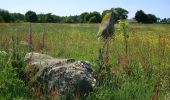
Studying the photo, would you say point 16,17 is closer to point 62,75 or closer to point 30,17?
point 30,17

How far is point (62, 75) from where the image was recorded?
7.38m

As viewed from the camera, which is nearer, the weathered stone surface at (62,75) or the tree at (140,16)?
the weathered stone surface at (62,75)

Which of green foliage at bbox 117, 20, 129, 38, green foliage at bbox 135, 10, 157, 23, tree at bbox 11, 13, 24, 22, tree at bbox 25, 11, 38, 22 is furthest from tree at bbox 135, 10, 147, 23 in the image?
green foliage at bbox 117, 20, 129, 38

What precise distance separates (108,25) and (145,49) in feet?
5.70

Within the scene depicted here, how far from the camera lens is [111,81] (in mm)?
7898

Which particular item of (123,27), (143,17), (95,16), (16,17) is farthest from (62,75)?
(143,17)

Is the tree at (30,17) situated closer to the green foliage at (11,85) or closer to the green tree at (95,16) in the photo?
the green tree at (95,16)

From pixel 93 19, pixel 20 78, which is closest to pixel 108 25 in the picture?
pixel 20 78

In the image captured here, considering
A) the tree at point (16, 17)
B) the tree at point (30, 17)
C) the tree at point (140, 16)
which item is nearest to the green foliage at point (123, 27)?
the tree at point (16, 17)

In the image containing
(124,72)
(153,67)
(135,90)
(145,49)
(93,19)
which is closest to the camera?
(135,90)

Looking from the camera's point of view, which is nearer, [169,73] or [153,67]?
[169,73]

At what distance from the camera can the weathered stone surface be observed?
23.7ft

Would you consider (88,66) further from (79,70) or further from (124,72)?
(124,72)

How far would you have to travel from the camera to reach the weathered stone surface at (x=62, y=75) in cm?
724
